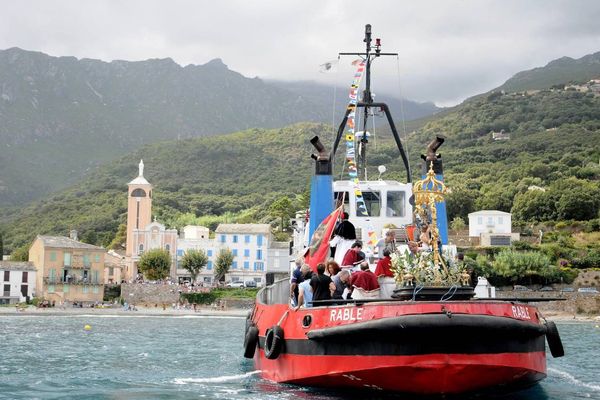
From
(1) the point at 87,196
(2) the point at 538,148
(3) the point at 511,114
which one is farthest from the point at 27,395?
(3) the point at 511,114

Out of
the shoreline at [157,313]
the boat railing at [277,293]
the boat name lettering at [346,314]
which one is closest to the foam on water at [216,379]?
the boat railing at [277,293]

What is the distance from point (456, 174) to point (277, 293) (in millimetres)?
111659

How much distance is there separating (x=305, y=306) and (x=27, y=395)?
6.61 metres

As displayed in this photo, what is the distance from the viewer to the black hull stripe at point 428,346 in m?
14.6

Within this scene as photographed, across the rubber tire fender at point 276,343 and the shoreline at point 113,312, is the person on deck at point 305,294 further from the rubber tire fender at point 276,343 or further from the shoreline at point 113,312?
the shoreline at point 113,312

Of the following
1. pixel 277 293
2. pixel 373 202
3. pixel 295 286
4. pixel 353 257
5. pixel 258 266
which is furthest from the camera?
pixel 258 266

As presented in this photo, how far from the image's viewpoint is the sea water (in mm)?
18125

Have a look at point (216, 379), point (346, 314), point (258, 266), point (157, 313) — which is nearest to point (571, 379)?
point (346, 314)

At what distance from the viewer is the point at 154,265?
91.7 metres

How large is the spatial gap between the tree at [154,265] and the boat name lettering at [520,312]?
7836cm

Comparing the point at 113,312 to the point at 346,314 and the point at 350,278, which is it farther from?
the point at 346,314

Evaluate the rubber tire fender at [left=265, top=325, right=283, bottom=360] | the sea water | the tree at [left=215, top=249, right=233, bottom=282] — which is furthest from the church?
the rubber tire fender at [left=265, top=325, right=283, bottom=360]

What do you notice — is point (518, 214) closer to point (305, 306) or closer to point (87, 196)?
point (305, 306)

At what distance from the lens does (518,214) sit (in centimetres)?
9850
